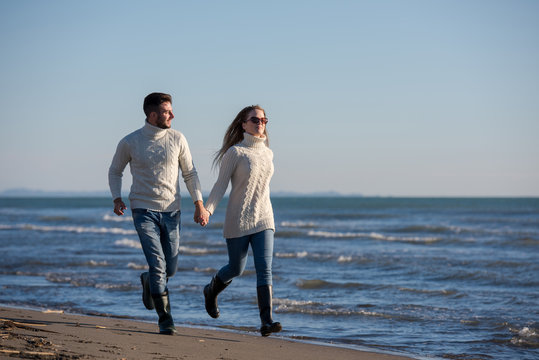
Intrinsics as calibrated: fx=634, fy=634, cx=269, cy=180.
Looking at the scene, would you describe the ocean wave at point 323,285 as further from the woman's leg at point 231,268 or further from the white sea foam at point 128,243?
the white sea foam at point 128,243

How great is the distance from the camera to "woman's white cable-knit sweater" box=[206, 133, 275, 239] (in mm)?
5098

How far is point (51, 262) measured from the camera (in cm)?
1305

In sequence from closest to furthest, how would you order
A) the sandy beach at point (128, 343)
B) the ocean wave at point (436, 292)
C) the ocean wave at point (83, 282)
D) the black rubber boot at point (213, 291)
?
1. the sandy beach at point (128, 343)
2. the black rubber boot at point (213, 291)
3. the ocean wave at point (436, 292)
4. the ocean wave at point (83, 282)

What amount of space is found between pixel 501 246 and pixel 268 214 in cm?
1449

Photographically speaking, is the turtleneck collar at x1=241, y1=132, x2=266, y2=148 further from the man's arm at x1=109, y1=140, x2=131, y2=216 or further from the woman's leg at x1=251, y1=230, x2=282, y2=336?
the man's arm at x1=109, y1=140, x2=131, y2=216

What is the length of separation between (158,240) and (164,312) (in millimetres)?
623

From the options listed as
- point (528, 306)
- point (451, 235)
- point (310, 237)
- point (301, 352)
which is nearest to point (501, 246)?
point (451, 235)

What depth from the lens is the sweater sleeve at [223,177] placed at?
5117 mm

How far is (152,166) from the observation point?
511cm

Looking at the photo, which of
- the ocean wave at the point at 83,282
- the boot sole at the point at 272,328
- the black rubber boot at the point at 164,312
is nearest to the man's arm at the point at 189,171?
the black rubber boot at the point at 164,312

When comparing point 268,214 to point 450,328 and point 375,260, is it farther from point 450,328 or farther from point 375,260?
point 375,260

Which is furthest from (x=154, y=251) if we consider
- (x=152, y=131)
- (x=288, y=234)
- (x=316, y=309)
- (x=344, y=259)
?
(x=288, y=234)

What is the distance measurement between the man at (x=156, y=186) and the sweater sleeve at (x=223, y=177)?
0.09 meters

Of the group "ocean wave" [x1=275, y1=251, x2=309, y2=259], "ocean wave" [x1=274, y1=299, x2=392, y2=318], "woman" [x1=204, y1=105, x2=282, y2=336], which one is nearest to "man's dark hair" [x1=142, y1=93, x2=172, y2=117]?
"woman" [x1=204, y1=105, x2=282, y2=336]
